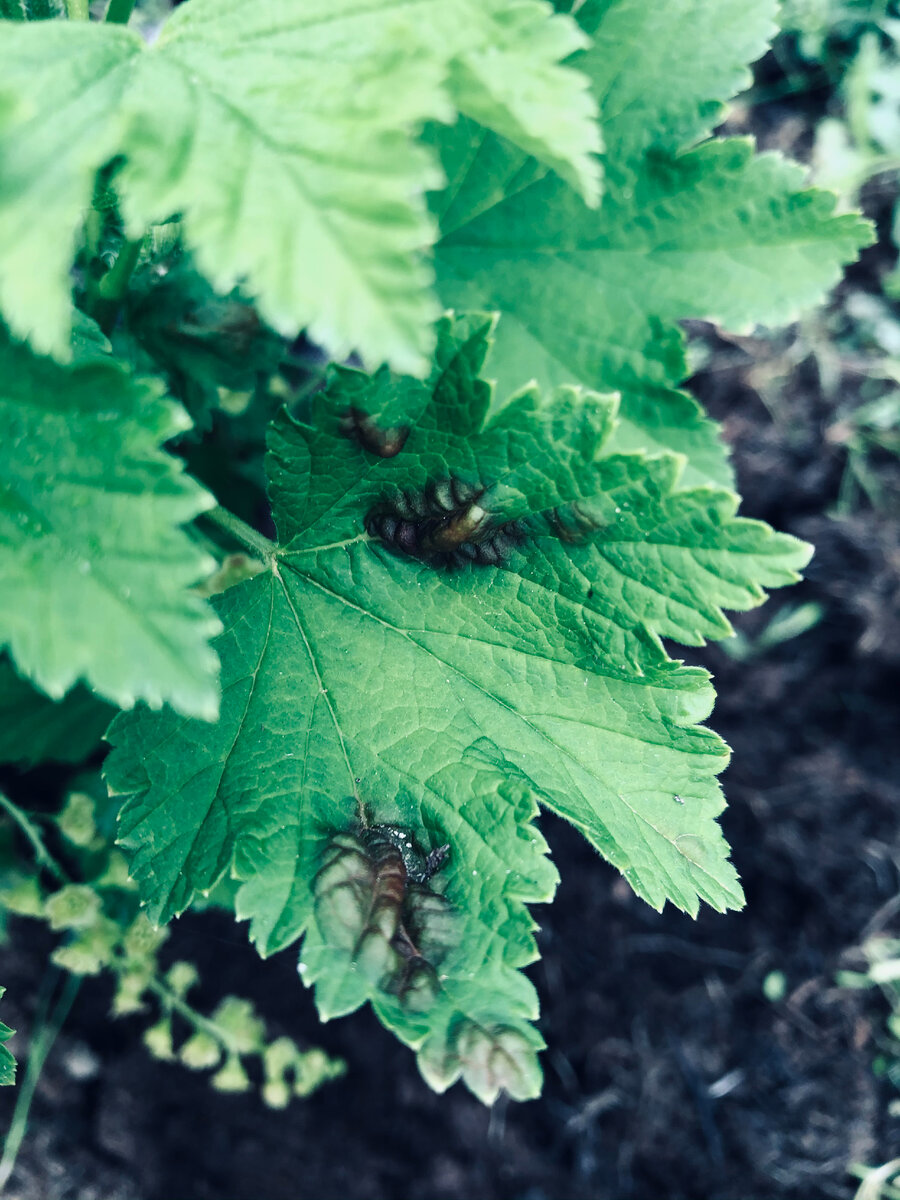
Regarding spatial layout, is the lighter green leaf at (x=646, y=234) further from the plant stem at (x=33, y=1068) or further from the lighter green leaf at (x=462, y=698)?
the plant stem at (x=33, y=1068)

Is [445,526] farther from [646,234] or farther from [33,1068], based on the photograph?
[33,1068]

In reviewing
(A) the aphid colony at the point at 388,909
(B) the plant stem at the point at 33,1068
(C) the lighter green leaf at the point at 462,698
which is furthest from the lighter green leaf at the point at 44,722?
(B) the plant stem at the point at 33,1068

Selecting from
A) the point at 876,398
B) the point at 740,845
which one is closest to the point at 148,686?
the point at 740,845

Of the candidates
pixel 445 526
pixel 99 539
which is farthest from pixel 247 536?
pixel 99 539

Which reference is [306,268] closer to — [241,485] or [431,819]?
[431,819]

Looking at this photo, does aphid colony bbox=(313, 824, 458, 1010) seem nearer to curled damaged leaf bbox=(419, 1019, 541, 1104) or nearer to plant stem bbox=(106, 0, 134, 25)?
curled damaged leaf bbox=(419, 1019, 541, 1104)

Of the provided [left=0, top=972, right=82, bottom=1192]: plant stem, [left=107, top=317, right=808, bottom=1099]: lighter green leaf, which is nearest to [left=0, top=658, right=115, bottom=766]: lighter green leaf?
[left=107, top=317, right=808, bottom=1099]: lighter green leaf
